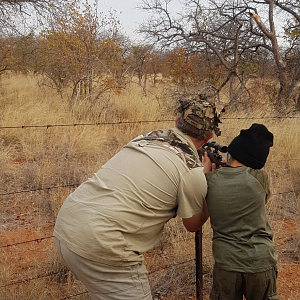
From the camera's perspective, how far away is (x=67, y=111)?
24.6 ft

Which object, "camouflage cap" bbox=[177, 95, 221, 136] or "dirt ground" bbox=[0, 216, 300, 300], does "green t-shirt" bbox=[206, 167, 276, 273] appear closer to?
"camouflage cap" bbox=[177, 95, 221, 136]

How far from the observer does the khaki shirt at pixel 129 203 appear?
1.59m

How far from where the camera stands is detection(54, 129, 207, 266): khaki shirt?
1.59m

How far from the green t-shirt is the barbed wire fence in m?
1.29

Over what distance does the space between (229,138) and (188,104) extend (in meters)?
4.17

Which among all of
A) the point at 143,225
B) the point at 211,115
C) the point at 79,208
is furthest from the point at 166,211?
the point at 211,115

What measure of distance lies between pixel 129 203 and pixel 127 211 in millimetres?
37

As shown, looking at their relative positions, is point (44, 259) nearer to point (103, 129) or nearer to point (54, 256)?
point (54, 256)

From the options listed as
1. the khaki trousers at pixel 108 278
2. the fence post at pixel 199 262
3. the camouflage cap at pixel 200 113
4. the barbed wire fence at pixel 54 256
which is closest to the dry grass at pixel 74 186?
the barbed wire fence at pixel 54 256

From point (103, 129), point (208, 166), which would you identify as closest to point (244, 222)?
point (208, 166)

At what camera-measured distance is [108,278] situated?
1660 mm

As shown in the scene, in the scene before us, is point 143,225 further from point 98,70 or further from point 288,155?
point 98,70

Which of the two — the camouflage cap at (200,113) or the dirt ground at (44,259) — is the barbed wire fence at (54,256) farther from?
the camouflage cap at (200,113)

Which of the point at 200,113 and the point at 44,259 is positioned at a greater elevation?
the point at 200,113
